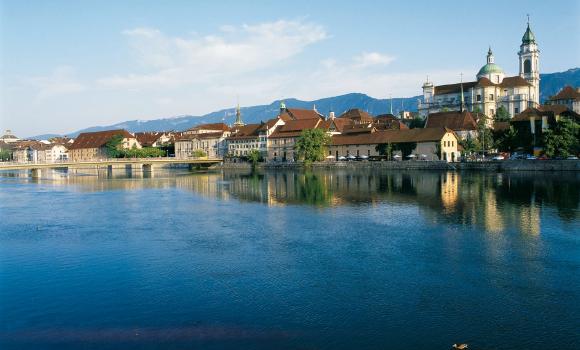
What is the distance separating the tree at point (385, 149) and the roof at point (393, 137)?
2.14ft

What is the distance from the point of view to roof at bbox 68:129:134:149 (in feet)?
442

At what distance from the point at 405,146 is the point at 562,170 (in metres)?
26.0

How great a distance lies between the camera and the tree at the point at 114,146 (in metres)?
121

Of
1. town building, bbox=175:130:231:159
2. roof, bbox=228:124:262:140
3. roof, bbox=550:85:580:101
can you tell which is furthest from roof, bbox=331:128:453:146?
town building, bbox=175:130:231:159

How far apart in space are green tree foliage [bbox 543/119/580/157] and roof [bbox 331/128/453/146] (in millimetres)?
17207

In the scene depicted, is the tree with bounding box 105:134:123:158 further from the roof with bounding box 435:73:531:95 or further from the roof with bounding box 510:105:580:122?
the roof with bounding box 510:105:580:122

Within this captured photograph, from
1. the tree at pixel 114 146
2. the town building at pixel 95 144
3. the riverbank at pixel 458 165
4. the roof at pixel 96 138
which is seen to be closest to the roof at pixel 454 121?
the riverbank at pixel 458 165

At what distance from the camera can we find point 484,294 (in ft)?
55.6

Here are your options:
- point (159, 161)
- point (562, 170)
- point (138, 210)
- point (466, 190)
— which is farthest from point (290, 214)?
point (159, 161)

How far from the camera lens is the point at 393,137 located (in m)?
85.2

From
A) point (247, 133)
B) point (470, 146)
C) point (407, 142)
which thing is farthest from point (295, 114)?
point (470, 146)

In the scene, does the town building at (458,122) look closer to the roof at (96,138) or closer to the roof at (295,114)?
the roof at (295,114)

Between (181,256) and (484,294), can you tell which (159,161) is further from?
(484,294)

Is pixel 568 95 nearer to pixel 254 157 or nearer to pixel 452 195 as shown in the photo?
pixel 254 157
